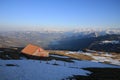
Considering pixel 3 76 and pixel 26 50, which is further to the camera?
pixel 26 50

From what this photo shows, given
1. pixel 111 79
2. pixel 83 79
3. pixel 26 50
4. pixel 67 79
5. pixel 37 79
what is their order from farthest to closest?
1. pixel 26 50
2. pixel 111 79
3. pixel 83 79
4. pixel 67 79
5. pixel 37 79

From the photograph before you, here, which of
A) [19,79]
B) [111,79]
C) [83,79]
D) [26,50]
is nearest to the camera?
[19,79]

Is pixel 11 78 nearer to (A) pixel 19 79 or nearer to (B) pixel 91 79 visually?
(A) pixel 19 79

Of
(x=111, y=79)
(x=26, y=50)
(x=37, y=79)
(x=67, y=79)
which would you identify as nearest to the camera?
(x=37, y=79)

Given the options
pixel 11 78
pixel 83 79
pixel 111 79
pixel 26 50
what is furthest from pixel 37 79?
pixel 26 50

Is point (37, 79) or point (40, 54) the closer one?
point (37, 79)

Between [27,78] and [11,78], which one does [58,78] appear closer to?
[27,78]

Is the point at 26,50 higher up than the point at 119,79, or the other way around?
the point at 26,50

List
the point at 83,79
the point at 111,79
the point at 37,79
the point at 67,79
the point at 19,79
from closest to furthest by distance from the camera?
the point at 19,79 < the point at 37,79 < the point at 67,79 < the point at 83,79 < the point at 111,79

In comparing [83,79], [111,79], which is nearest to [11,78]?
[83,79]
